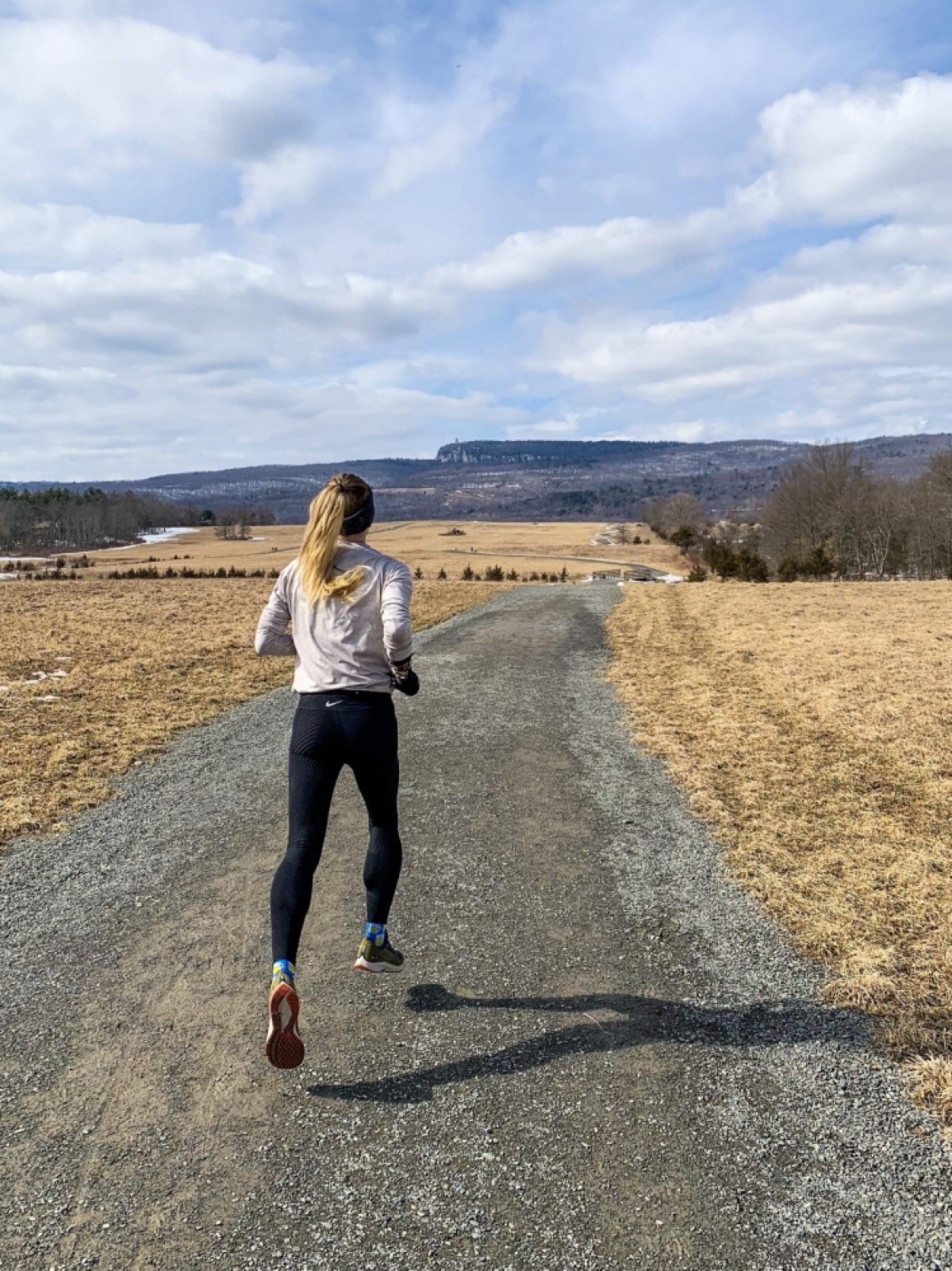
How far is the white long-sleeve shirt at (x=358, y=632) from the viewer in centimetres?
372

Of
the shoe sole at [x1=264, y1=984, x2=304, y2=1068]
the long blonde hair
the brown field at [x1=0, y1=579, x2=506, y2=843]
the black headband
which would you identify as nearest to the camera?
the shoe sole at [x1=264, y1=984, x2=304, y2=1068]

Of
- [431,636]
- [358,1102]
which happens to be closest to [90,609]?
[431,636]

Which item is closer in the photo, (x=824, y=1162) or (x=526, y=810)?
(x=824, y=1162)

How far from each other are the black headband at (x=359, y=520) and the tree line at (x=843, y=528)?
139ft

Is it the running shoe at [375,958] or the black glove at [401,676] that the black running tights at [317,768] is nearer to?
the black glove at [401,676]

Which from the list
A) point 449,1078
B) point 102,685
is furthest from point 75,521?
point 449,1078

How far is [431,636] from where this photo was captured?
1870 cm

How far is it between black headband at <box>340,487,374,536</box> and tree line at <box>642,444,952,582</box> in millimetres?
42295

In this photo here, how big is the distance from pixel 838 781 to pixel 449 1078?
5.94m

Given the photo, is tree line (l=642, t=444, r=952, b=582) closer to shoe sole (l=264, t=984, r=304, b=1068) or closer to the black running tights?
the black running tights

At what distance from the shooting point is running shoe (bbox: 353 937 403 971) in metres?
4.05

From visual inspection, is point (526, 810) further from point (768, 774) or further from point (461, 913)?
point (768, 774)

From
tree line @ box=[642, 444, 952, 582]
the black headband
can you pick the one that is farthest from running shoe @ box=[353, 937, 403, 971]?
tree line @ box=[642, 444, 952, 582]

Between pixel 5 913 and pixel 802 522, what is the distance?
6542 centimetres
